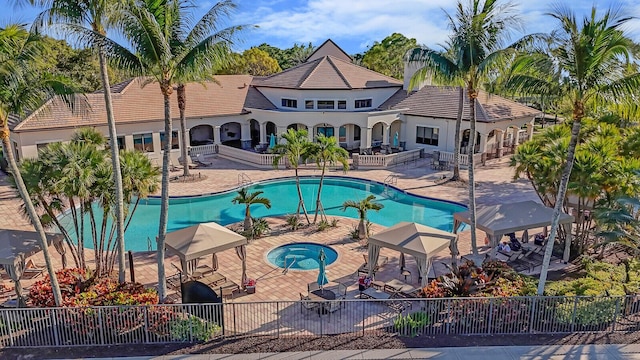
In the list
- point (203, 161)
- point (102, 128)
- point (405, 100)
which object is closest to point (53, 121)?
point (102, 128)

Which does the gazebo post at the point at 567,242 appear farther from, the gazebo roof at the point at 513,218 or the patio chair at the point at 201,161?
the patio chair at the point at 201,161

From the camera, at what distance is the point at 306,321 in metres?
13.7

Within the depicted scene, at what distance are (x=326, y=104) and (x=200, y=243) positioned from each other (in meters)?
25.9

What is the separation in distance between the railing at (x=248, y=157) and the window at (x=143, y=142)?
208 inches


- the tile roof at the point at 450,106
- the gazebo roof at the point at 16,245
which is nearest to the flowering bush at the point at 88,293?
the gazebo roof at the point at 16,245

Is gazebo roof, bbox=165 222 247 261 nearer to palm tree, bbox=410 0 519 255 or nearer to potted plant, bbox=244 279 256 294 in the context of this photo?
potted plant, bbox=244 279 256 294

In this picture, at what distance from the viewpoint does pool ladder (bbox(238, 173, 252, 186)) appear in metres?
30.4

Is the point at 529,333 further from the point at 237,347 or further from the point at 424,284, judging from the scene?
the point at 237,347

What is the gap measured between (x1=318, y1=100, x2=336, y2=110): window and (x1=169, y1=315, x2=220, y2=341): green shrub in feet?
93.7

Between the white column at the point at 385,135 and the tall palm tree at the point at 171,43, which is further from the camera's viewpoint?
the white column at the point at 385,135

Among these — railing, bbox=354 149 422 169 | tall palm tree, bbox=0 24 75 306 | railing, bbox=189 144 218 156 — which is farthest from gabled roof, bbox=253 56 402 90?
tall palm tree, bbox=0 24 75 306

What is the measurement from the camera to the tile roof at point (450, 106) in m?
35.7

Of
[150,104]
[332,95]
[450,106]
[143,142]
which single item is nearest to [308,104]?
[332,95]

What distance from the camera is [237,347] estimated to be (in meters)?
12.4
